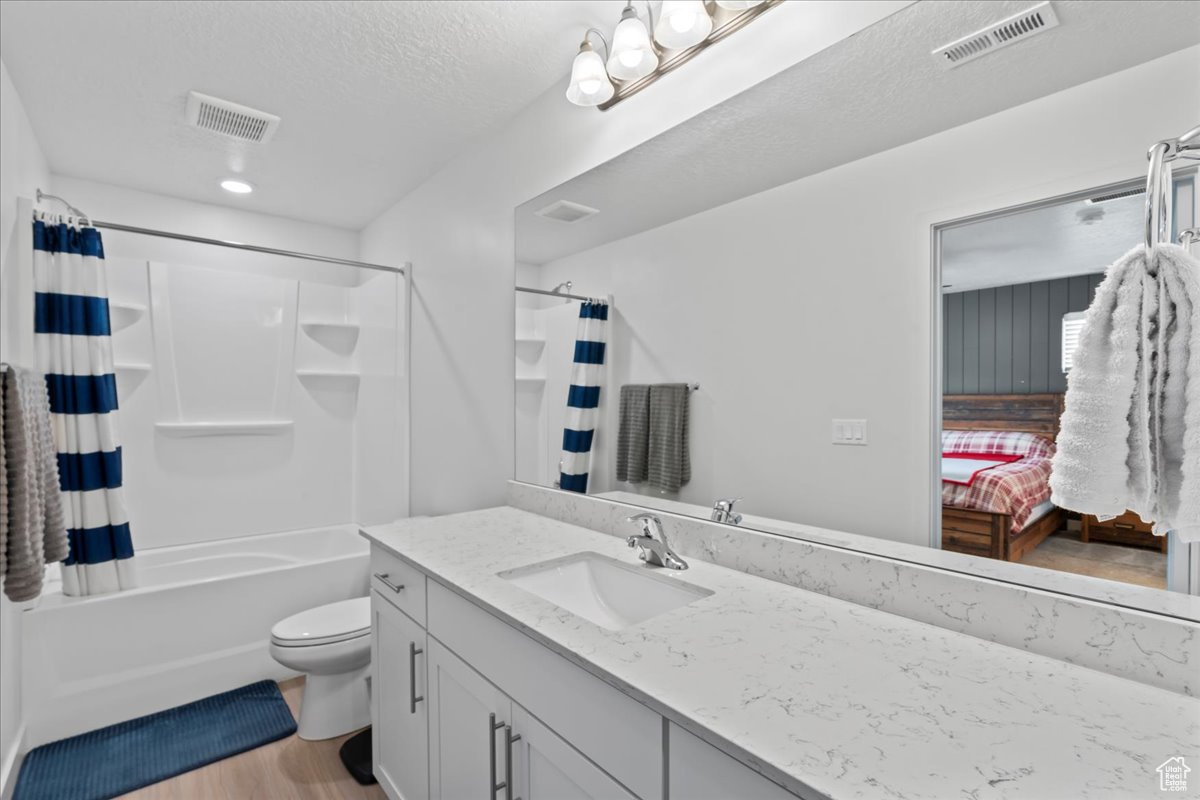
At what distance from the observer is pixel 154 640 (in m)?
2.31

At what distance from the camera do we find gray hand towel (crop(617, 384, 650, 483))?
1.63 m

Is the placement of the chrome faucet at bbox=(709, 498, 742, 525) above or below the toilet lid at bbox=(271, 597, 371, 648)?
above

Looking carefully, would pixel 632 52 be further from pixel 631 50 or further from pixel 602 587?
pixel 602 587

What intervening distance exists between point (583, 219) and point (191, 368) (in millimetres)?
2561

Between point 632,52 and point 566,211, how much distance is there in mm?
543

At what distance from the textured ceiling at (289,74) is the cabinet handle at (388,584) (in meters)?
1.67

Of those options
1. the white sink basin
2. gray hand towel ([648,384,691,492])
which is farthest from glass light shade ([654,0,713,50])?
the white sink basin

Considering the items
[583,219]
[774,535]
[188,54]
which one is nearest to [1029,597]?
[774,535]

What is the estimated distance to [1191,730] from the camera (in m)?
0.69

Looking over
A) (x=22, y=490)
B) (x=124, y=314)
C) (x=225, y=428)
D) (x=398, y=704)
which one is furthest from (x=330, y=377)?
(x=398, y=704)

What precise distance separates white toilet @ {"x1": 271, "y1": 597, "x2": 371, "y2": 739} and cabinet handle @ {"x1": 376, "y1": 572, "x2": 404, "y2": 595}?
572 millimetres

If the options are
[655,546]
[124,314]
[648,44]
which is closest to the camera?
[655,546]

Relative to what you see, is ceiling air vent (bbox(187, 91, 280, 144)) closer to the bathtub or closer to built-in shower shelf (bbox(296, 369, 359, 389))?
built-in shower shelf (bbox(296, 369, 359, 389))

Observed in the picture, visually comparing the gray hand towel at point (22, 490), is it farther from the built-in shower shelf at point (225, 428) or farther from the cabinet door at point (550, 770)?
the built-in shower shelf at point (225, 428)
